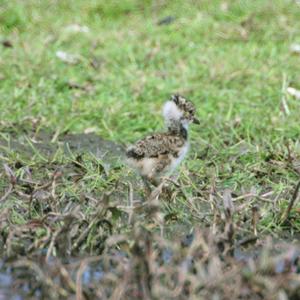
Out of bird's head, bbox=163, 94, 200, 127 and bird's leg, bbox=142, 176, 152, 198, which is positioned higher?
bird's head, bbox=163, 94, 200, 127

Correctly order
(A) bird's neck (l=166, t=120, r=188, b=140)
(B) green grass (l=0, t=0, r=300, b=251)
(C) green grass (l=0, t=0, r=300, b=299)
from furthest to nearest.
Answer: (B) green grass (l=0, t=0, r=300, b=251), (A) bird's neck (l=166, t=120, r=188, b=140), (C) green grass (l=0, t=0, r=300, b=299)

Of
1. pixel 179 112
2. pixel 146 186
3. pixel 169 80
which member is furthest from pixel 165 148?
pixel 169 80

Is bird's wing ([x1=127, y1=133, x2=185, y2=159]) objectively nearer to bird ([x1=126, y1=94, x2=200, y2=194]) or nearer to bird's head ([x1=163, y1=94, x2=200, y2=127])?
bird ([x1=126, y1=94, x2=200, y2=194])

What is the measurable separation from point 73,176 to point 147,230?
4.82 ft

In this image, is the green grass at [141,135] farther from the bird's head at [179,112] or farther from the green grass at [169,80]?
the bird's head at [179,112]

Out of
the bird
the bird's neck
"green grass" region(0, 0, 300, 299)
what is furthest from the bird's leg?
the bird's neck

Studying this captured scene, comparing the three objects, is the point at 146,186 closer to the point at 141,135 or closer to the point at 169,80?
the point at 141,135

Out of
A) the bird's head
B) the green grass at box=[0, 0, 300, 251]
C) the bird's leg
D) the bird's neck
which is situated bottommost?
the green grass at box=[0, 0, 300, 251]

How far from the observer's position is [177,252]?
4.35m

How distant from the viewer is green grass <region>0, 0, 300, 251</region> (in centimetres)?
661

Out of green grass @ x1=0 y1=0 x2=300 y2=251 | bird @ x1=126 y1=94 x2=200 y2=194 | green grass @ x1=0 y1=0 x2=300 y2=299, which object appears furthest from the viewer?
green grass @ x1=0 y1=0 x2=300 y2=251

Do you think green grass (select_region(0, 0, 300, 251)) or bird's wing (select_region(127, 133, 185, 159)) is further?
green grass (select_region(0, 0, 300, 251))

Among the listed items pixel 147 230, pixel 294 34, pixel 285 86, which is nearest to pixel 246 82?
pixel 285 86

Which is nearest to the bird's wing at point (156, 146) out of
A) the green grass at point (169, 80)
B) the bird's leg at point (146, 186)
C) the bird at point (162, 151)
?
the bird at point (162, 151)
